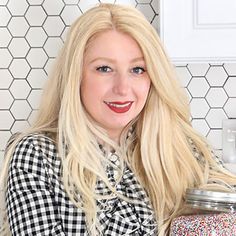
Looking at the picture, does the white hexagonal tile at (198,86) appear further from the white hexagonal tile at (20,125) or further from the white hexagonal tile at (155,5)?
the white hexagonal tile at (20,125)

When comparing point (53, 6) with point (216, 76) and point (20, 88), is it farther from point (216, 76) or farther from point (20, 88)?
point (216, 76)

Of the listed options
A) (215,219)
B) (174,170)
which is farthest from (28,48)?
(215,219)

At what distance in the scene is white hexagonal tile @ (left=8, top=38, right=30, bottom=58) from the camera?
204 cm

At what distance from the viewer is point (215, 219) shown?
1170 mm

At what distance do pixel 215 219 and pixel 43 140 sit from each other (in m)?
0.50

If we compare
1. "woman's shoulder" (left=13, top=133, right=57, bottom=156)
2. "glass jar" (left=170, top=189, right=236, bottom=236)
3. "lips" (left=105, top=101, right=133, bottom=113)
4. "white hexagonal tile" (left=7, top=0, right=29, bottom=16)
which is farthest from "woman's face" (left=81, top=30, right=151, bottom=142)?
"white hexagonal tile" (left=7, top=0, right=29, bottom=16)

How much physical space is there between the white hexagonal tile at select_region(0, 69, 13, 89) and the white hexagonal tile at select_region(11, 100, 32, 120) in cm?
7

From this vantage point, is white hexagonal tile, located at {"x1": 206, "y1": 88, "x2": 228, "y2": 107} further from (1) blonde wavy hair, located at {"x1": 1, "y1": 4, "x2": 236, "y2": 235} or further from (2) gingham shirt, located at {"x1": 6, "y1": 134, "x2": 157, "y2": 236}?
(2) gingham shirt, located at {"x1": 6, "y1": 134, "x2": 157, "y2": 236}

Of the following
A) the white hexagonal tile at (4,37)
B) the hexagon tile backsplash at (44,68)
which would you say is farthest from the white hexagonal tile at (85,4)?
the white hexagonal tile at (4,37)

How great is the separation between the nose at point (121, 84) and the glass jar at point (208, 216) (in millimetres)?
314

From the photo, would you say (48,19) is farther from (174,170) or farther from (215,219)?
(215,219)

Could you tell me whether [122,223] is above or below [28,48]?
below

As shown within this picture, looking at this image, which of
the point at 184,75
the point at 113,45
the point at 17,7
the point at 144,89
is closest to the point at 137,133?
the point at 144,89

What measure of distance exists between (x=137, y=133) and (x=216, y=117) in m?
0.54
